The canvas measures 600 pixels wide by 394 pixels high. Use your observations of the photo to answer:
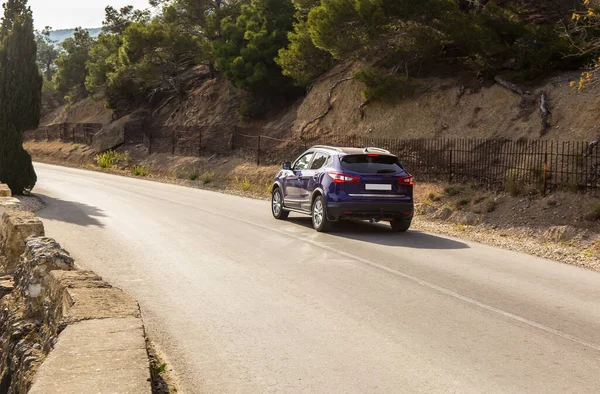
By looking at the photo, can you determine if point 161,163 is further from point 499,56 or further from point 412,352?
point 412,352

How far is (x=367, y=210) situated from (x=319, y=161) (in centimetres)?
191

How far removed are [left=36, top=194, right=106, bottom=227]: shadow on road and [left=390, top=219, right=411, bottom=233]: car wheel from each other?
21.0 feet

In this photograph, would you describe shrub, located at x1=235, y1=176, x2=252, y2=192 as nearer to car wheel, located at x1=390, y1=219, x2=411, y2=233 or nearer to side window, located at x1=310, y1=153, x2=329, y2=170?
side window, located at x1=310, y1=153, x2=329, y2=170

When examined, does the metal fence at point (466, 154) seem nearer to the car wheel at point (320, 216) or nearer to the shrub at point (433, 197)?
the shrub at point (433, 197)

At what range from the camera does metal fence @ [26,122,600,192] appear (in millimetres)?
18359

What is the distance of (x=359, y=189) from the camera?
14.9 m

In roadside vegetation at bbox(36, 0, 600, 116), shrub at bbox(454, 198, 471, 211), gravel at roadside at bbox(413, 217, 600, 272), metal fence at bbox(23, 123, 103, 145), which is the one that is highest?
roadside vegetation at bbox(36, 0, 600, 116)

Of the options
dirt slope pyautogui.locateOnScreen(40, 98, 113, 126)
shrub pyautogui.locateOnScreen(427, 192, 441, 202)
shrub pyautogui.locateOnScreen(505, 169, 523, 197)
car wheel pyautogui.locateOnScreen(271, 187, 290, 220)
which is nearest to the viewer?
car wheel pyautogui.locateOnScreen(271, 187, 290, 220)

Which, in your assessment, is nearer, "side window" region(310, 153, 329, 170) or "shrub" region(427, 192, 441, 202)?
"side window" region(310, 153, 329, 170)

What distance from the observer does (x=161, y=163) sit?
135 feet

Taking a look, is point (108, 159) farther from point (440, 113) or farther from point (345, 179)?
point (345, 179)

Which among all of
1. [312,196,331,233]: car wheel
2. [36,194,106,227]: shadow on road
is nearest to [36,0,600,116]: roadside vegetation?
[312,196,331,233]: car wheel

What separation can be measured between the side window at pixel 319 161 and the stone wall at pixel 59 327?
7.44m

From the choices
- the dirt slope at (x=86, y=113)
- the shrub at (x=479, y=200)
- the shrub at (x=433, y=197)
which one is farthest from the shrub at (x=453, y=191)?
the dirt slope at (x=86, y=113)
